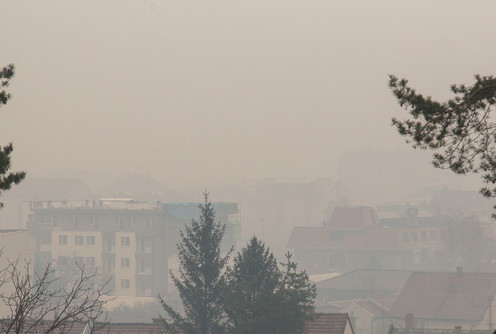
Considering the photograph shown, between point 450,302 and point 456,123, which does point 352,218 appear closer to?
point 450,302

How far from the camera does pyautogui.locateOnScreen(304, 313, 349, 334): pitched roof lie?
130 ft

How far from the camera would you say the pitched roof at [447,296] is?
240ft

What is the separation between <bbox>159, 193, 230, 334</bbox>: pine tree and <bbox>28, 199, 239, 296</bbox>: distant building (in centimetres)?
9671

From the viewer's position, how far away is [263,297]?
37.7m

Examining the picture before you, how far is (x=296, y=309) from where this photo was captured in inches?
1483

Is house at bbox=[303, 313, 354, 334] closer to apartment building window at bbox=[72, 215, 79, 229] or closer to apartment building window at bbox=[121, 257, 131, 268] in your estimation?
apartment building window at bbox=[121, 257, 131, 268]

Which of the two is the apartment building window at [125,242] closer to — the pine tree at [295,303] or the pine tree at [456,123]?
the pine tree at [295,303]

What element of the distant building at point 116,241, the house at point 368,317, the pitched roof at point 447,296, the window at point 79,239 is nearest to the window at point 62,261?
Result: the distant building at point 116,241

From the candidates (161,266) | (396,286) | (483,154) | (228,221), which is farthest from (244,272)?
(228,221)

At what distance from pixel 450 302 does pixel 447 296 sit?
58 cm

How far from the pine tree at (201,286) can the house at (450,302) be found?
32.7 m

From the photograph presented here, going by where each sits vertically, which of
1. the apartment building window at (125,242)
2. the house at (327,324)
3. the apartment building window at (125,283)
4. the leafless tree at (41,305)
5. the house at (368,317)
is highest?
the apartment building window at (125,242)

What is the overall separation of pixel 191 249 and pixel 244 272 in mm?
3034

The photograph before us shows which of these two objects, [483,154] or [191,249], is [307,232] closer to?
[191,249]
